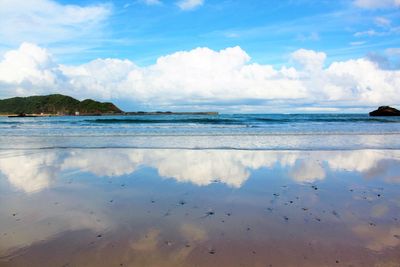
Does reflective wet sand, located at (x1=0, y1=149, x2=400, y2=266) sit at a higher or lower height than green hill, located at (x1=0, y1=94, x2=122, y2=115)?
lower

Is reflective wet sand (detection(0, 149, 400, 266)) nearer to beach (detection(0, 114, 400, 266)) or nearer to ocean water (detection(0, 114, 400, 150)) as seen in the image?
beach (detection(0, 114, 400, 266))

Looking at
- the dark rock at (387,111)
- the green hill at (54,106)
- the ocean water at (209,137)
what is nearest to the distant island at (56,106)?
the green hill at (54,106)

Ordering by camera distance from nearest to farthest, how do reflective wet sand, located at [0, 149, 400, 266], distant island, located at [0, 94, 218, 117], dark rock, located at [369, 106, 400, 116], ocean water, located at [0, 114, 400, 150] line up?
reflective wet sand, located at [0, 149, 400, 266]
ocean water, located at [0, 114, 400, 150]
dark rock, located at [369, 106, 400, 116]
distant island, located at [0, 94, 218, 117]

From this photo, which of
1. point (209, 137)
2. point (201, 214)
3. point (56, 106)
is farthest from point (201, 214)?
point (56, 106)

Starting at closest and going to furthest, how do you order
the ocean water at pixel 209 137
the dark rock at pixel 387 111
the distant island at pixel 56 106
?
the ocean water at pixel 209 137
the dark rock at pixel 387 111
the distant island at pixel 56 106

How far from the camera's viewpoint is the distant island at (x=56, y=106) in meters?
161

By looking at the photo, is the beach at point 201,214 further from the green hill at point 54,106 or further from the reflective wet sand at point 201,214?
the green hill at point 54,106

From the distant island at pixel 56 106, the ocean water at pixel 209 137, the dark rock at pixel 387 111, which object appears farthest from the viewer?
the distant island at pixel 56 106


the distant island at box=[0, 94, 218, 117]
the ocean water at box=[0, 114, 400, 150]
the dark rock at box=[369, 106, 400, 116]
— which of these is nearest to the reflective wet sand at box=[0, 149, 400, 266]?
the ocean water at box=[0, 114, 400, 150]

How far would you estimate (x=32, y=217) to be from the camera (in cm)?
603

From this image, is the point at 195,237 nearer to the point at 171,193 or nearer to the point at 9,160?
the point at 171,193

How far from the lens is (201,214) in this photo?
608cm

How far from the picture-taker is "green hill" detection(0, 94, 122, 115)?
162 meters

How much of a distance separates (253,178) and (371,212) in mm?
3564
